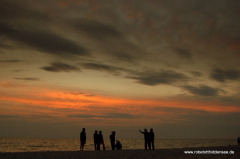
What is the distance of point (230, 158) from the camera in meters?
13.2

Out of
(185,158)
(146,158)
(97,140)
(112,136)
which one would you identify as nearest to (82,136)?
(97,140)

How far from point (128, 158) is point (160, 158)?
2179mm

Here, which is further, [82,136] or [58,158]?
[82,136]

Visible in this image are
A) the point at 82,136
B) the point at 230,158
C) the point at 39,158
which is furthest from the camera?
the point at 82,136

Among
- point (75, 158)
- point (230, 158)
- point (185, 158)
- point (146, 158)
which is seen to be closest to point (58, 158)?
point (75, 158)

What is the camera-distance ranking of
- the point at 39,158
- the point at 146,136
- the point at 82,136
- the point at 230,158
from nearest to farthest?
the point at 230,158, the point at 39,158, the point at 82,136, the point at 146,136

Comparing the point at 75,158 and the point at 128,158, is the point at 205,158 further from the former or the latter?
the point at 75,158

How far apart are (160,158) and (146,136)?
8.18 metres

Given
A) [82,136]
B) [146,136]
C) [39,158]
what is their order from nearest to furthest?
[39,158], [82,136], [146,136]

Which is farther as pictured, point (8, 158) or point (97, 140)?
point (97, 140)

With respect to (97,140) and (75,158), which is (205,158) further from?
(97,140)

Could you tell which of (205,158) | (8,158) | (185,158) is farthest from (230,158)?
(8,158)

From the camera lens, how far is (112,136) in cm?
2298

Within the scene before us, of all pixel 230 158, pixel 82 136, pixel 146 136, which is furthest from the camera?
pixel 146 136
